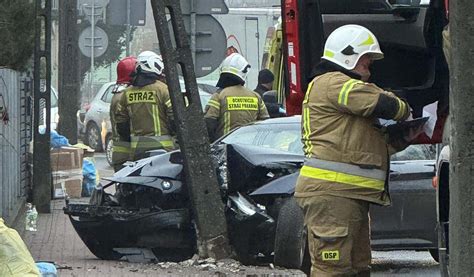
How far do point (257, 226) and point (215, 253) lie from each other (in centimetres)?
62

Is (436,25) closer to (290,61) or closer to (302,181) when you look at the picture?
(290,61)

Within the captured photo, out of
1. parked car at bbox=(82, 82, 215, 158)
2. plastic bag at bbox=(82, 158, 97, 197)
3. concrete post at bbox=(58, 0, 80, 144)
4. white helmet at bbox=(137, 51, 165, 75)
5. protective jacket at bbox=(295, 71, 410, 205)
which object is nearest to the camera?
protective jacket at bbox=(295, 71, 410, 205)

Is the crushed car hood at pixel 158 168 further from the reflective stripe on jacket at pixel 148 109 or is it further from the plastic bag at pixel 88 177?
the plastic bag at pixel 88 177

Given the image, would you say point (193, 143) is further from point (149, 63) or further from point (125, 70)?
point (125, 70)

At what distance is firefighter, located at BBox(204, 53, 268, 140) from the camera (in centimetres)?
1229

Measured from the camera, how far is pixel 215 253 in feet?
34.1

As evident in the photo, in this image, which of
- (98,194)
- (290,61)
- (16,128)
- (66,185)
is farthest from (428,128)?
(66,185)

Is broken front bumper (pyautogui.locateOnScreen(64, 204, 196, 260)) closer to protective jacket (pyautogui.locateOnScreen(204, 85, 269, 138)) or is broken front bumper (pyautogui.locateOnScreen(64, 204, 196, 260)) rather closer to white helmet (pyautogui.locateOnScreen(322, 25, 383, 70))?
A: protective jacket (pyautogui.locateOnScreen(204, 85, 269, 138))

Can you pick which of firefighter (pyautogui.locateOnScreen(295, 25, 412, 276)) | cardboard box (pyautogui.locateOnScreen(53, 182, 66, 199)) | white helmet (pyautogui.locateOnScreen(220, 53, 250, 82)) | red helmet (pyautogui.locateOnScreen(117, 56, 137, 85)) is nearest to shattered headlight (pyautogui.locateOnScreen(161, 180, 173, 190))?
white helmet (pyautogui.locateOnScreen(220, 53, 250, 82))

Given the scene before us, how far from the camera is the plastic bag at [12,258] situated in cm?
538

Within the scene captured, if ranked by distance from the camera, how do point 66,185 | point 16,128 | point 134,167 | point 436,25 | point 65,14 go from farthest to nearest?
point 65,14 → point 66,185 → point 16,128 → point 134,167 → point 436,25

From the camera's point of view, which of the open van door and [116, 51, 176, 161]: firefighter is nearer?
the open van door

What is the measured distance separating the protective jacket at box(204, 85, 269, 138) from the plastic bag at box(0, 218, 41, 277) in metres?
6.92

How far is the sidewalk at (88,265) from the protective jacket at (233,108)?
5.75 ft
